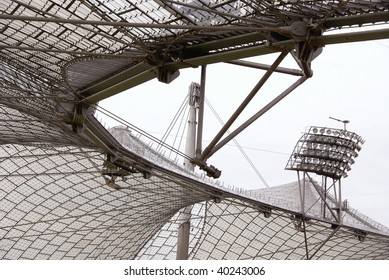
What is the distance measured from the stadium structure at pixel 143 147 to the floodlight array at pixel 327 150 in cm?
11

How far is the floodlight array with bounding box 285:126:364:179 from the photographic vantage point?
53.2m

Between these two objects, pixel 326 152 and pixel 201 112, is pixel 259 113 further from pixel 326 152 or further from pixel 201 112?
pixel 326 152

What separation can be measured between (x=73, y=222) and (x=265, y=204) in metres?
16.7

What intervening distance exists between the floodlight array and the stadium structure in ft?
0.35

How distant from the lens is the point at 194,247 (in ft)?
217

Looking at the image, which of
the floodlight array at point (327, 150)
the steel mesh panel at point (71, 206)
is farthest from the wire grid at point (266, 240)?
the floodlight array at point (327, 150)

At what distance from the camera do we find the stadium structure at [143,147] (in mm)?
21984

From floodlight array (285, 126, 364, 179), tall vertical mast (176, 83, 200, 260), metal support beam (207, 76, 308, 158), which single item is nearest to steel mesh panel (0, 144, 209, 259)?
tall vertical mast (176, 83, 200, 260)

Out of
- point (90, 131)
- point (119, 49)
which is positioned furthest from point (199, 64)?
point (90, 131)

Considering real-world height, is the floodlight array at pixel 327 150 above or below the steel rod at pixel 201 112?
above

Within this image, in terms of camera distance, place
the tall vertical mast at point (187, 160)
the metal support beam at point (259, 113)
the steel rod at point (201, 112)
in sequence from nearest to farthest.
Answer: the metal support beam at point (259, 113) → the steel rod at point (201, 112) → the tall vertical mast at point (187, 160)

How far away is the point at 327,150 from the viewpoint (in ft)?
177

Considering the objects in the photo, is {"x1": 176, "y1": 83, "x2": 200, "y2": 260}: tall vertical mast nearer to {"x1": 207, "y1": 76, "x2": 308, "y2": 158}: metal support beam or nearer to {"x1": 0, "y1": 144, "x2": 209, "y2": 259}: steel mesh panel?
{"x1": 0, "y1": 144, "x2": 209, "y2": 259}: steel mesh panel

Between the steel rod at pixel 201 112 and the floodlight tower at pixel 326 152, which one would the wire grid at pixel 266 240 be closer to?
the floodlight tower at pixel 326 152
